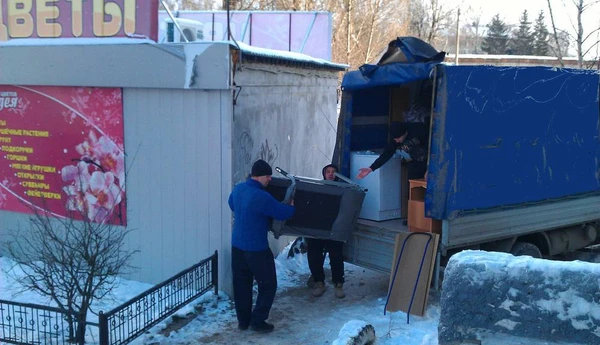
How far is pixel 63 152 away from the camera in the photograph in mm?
8312

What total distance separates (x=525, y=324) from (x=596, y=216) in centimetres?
585

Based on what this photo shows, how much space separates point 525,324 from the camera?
337 centimetres

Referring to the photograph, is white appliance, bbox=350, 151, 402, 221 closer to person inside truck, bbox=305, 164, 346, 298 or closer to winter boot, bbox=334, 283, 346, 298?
person inside truck, bbox=305, 164, 346, 298

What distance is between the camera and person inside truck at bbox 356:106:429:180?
7812mm

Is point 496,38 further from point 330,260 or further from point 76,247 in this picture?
point 76,247

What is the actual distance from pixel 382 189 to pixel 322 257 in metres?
1.08

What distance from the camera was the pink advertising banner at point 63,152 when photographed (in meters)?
7.99

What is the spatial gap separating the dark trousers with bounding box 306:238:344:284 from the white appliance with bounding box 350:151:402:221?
0.56 metres

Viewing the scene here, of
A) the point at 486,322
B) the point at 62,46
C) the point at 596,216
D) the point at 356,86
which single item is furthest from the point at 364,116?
the point at 486,322

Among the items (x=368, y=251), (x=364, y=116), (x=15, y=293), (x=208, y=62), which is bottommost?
(x=15, y=293)

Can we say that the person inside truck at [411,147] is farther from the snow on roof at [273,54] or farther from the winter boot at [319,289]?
the snow on roof at [273,54]

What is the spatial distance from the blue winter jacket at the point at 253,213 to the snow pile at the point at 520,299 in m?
3.12

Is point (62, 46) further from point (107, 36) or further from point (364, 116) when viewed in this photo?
point (364, 116)

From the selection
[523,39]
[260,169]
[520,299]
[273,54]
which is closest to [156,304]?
[260,169]
